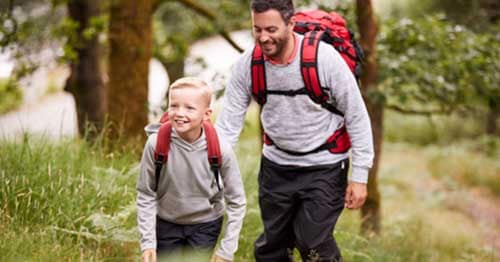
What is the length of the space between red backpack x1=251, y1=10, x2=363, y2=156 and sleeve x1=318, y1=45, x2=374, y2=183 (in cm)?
6

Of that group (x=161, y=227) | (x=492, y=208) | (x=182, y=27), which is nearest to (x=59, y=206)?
(x=161, y=227)

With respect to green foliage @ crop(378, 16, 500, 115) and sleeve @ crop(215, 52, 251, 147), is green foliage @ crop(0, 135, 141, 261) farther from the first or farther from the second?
green foliage @ crop(378, 16, 500, 115)

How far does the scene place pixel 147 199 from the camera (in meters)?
3.64

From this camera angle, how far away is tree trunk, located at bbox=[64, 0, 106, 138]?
30.1 feet

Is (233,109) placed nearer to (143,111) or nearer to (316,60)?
(316,60)

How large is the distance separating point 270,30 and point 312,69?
1.09ft

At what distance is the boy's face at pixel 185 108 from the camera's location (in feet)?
11.4

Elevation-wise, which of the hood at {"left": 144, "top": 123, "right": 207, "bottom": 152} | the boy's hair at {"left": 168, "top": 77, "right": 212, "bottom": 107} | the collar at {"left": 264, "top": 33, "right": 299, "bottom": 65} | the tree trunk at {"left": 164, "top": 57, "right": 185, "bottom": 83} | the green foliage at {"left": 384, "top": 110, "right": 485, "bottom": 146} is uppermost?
the collar at {"left": 264, "top": 33, "right": 299, "bottom": 65}

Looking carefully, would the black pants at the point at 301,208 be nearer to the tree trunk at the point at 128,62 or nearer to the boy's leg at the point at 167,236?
the boy's leg at the point at 167,236

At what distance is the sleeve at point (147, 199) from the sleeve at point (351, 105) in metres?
1.09

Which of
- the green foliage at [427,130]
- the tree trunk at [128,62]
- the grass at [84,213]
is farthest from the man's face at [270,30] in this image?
the green foliage at [427,130]

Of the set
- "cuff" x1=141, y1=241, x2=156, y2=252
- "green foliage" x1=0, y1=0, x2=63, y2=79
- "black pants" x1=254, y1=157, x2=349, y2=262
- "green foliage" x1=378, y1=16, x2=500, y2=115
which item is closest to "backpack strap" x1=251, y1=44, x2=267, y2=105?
"black pants" x1=254, y1=157, x2=349, y2=262

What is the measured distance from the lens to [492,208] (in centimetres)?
1243

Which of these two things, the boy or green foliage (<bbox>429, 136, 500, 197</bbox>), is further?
green foliage (<bbox>429, 136, 500, 197</bbox>)
